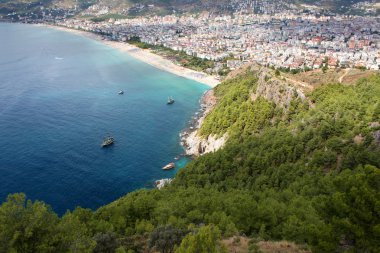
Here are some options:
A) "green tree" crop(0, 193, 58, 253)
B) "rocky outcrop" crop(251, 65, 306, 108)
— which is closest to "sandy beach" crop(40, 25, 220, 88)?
"rocky outcrop" crop(251, 65, 306, 108)

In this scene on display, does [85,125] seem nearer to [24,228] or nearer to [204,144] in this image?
[204,144]

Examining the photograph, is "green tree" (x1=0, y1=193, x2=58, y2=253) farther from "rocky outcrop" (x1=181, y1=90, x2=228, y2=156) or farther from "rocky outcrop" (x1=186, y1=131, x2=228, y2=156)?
"rocky outcrop" (x1=186, y1=131, x2=228, y2=156)

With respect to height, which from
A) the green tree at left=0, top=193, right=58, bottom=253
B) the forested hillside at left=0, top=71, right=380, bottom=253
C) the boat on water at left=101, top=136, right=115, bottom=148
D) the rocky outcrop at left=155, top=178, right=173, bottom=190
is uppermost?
the green tree at left=0, top=193, right=58, bottom=253

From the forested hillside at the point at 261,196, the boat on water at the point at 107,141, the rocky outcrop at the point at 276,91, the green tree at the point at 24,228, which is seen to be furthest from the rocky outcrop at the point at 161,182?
the green tree at the point at 24,228

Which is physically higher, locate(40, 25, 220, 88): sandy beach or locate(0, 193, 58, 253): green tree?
locate(0, 193, 58, 253): green tree

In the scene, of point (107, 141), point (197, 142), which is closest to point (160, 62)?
point (107, 141)

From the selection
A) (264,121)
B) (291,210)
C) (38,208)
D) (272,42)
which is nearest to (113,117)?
(264,121)

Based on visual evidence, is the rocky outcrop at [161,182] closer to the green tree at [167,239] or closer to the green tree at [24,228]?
the green tree at [167,239]
